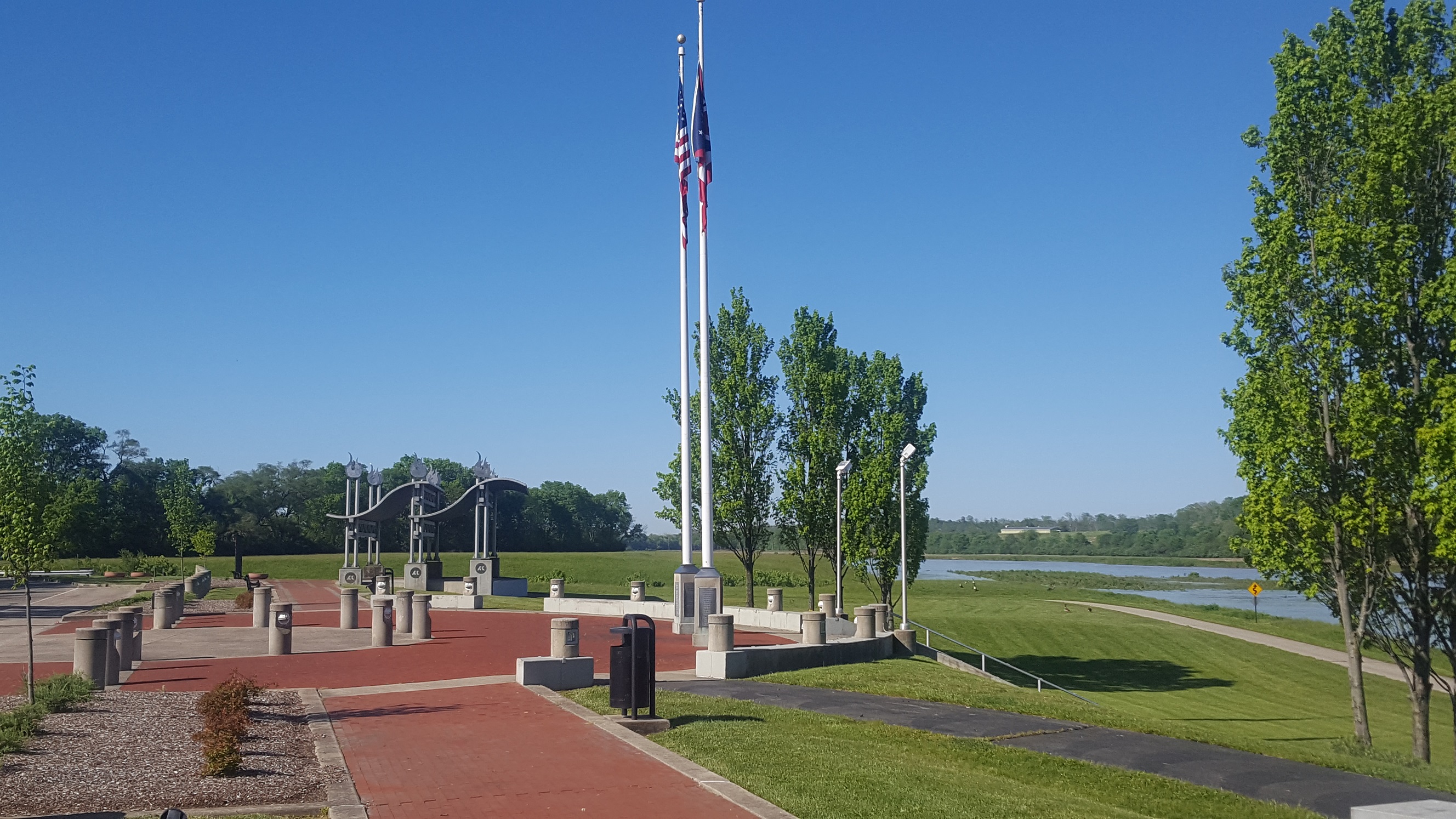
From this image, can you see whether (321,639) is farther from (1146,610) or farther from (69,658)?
(1146,610)

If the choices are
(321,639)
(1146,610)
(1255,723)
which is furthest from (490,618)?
→ (1146,610)

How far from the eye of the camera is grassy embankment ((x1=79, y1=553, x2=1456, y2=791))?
17.0 meters

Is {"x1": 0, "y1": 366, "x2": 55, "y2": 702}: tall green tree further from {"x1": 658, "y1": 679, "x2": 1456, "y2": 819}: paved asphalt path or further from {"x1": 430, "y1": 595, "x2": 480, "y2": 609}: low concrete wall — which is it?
{"x1": 430, "y1": 595, "x2": 480, "y2": 609}: low concrete wall

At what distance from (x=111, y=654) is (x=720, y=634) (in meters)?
9.96

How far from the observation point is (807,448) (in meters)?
38.4

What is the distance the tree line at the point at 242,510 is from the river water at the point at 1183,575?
44.1m


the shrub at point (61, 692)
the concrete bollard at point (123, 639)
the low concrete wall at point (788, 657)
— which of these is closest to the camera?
the shrub at point (61, 692)

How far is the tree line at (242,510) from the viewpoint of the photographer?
253 ft

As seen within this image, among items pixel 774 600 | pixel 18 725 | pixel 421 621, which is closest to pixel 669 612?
pixel 774 600

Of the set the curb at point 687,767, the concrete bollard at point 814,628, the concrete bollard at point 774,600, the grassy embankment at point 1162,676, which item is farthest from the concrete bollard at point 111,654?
the concrete bollard at point 774,600

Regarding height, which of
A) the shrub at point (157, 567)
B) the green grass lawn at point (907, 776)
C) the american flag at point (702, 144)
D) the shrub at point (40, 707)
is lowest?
the shrub at point (157, 567)

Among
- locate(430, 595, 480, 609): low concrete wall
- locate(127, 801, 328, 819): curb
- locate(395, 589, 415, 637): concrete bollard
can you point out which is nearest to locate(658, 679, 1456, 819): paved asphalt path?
locate(127, 801, 328, 819): curb

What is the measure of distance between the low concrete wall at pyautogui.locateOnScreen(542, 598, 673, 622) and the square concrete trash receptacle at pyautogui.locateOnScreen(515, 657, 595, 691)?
14737mm

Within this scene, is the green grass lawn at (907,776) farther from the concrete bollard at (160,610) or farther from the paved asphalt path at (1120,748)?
the concrete bollard at (160,610)
